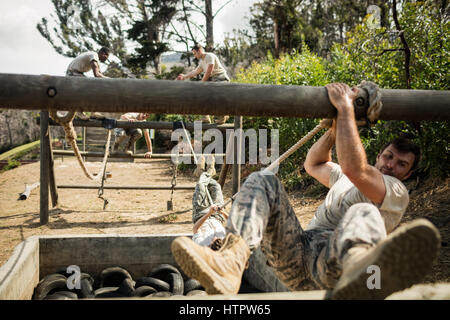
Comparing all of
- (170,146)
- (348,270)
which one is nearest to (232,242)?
(348,270)

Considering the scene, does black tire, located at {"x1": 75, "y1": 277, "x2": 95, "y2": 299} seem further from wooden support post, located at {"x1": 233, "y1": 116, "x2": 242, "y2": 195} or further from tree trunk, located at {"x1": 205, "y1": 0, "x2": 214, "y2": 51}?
tree trunk, located at {"x1": 205, "y1": 0, "x2": 214, "y2": 51}

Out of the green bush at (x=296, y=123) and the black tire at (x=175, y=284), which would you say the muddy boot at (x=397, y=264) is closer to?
the black tire at (x=175, y=284)

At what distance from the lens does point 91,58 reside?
6.27 meters

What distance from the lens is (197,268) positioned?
1.34 m

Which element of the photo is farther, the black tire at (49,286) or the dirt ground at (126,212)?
the dirt ground at (126,212)

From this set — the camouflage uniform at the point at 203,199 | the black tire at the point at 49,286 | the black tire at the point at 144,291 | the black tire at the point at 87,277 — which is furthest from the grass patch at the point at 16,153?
the black tire at the point at 144,291

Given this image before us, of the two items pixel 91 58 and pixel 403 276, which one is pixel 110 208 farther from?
pixel 403 276

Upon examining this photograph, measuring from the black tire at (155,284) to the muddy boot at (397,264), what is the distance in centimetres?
199

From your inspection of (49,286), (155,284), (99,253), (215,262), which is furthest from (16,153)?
(215,262)

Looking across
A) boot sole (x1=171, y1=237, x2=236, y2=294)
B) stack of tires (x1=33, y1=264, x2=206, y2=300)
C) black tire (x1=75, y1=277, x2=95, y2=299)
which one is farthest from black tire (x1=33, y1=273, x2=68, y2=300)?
boot sole (x1=171, y1=237, x2=236, y2=294)

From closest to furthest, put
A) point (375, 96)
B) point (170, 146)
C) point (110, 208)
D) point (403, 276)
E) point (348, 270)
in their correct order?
point (403, 276) → point (348, 270) → point (375, 96) → point (110, 208) → point (170, 146)

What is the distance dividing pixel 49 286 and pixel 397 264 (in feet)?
8.40

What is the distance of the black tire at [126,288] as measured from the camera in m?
2.81
